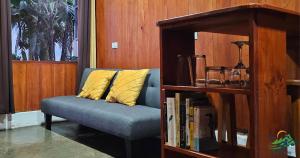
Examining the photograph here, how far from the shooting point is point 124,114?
2326 millimetres

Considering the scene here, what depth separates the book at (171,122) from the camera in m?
1.44

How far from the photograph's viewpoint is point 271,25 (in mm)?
1122

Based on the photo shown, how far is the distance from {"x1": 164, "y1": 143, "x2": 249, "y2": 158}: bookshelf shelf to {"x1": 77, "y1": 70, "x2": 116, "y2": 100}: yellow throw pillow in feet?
6.71

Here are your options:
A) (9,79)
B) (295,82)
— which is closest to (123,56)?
(9,79)

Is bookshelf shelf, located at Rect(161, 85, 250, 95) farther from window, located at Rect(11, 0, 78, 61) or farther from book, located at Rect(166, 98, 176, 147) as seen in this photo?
window, located at Rect(11, 0, 78, 61)

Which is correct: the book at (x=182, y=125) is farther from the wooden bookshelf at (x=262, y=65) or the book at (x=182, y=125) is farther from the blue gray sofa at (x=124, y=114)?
the blue gray sofa at (x=124, y=114)

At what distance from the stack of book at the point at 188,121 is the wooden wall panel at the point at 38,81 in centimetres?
292

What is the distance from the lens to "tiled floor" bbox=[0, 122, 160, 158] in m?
2.56

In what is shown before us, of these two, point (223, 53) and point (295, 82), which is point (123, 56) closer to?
Result: point (223, 53)

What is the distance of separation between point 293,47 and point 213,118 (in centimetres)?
67

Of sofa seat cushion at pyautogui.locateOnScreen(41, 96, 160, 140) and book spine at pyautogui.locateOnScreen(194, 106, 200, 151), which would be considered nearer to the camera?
book spine at pyautogui.locateOnScreen(194, 106, 200, 151)

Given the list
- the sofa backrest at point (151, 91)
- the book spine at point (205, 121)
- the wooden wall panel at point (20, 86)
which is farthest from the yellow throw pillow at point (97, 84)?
the book spine at point (205, 121)

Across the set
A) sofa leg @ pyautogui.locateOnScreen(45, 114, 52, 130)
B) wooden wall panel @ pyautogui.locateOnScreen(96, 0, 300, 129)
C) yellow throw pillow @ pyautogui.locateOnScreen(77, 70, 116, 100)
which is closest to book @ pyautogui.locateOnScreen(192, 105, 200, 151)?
wooden wall panel @ pyautogui.locateOnScreen(96, 0, 300, 129)

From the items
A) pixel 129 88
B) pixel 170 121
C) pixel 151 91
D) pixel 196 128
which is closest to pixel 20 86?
pixel 129 88
